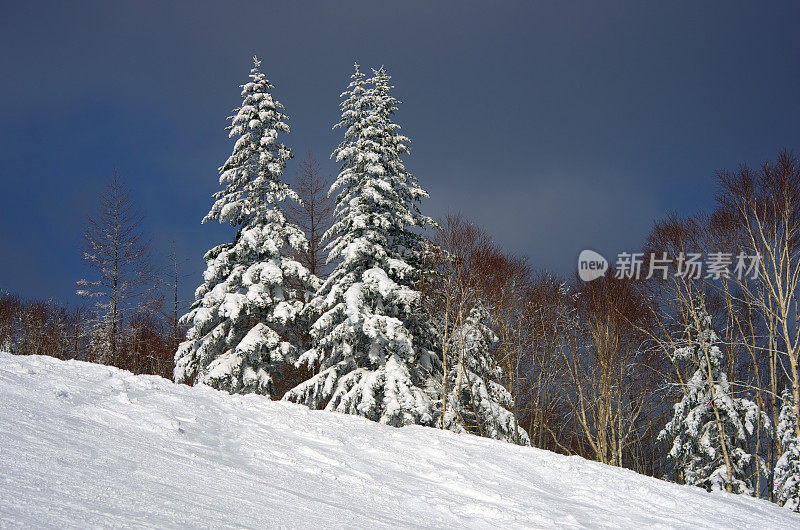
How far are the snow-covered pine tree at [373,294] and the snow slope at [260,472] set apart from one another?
15.9 feet

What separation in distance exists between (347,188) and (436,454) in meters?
12.0

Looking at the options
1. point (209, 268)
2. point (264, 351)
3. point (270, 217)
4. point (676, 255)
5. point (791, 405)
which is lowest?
point (264, 351)

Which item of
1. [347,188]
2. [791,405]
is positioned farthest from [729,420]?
[347,188]

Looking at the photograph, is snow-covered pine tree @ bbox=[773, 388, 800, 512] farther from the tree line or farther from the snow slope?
the snow slope

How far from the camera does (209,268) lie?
17.9 m

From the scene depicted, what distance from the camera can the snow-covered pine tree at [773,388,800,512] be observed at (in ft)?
49.4

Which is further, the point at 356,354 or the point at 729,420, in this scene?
the point at 729,420

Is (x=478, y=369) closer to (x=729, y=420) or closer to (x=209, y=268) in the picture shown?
(x=729, y=420)

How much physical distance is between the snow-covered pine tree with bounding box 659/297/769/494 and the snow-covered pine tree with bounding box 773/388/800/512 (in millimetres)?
729

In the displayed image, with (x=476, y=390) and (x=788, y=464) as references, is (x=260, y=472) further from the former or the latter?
(x=788, y=464)

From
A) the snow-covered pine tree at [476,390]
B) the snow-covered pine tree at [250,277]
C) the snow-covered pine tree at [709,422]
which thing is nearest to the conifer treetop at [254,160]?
the snow-covered pine tree at [250,277]

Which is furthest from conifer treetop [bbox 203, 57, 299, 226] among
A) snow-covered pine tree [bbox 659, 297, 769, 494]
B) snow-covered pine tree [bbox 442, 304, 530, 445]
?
snow-covered pine tree [bbox 659, 297, 769, 494]

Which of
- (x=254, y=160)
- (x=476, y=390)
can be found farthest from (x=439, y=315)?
(x=254, y=160)

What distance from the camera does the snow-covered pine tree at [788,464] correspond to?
15055 millimetres
